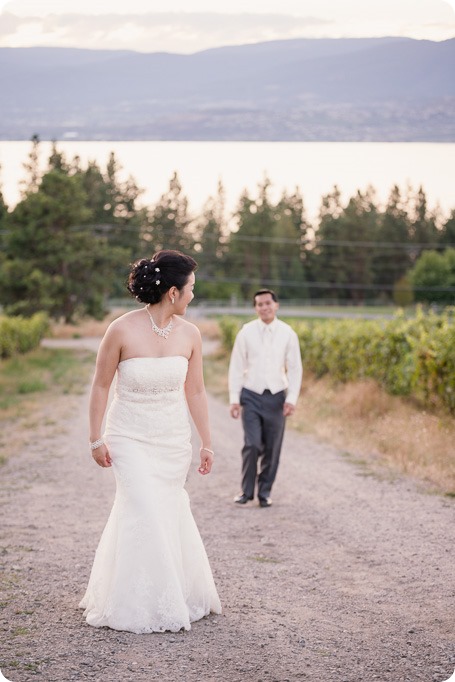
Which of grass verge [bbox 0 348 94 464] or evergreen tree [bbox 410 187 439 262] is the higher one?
evergreen tree [bbox 410 187 439 262]

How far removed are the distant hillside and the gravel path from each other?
145 inches

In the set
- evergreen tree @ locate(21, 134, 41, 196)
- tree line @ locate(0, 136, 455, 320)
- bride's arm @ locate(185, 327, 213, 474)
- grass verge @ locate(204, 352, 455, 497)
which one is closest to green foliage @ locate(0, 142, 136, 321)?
evergreen tree @ locate(21, 134, 41, 196)

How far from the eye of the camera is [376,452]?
1350 centimetres

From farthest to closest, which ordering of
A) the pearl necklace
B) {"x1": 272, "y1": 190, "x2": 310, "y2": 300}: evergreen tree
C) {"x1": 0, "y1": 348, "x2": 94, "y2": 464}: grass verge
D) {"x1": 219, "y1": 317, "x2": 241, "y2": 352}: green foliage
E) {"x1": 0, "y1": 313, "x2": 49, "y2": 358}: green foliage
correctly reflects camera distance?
{"x1": 272, "y1": 190, "x2": 310, "y2": 300}: evergreen tree
{"x1": 219, "y1": 317, "x2": 241, "y2": 352}: green foliage
{"x1": 0, "y1": 313, "x2": 49, "y2": 358}: green foliage
{"x1": 0, "y1": 348, "x2": 94, "y2": 464}: grass verge
the pearl necklace

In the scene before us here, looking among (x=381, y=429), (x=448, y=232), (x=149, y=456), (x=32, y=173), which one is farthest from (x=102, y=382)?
(x=448, y=232)

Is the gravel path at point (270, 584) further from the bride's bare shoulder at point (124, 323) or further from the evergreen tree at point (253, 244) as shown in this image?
the evergreen tree at point (253, 244)

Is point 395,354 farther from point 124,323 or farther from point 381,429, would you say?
point 124,323

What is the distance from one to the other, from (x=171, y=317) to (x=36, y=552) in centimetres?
275

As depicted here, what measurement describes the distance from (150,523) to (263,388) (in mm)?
4469

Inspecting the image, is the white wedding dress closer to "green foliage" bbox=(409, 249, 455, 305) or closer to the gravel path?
the gravel path

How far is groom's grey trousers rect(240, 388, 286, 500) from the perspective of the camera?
10.3 metres

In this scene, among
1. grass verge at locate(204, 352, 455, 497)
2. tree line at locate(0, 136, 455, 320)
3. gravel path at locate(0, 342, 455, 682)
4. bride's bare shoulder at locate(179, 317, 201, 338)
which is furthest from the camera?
tree line at locate(0, 136, 455, 320)

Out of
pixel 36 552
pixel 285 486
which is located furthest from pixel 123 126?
pixel 36 552

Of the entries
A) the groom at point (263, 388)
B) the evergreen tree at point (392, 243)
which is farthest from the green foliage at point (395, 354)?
the evergreen tree at point (392, 243)
